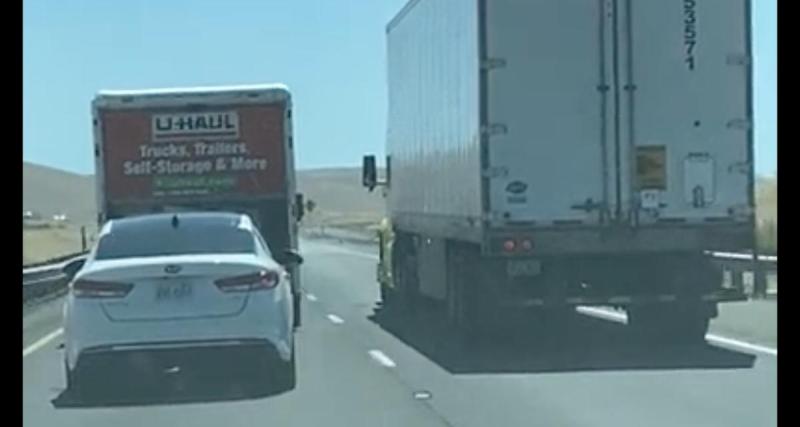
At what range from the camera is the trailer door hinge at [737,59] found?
19328mm

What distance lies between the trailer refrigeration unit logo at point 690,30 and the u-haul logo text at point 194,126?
7.76 m

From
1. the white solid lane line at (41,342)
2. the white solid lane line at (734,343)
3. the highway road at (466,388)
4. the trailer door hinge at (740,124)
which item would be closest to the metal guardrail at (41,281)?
the white solid lane line at (41,342)

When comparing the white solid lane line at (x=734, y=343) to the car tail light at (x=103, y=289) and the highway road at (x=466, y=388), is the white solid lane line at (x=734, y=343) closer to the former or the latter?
the highway road at (x=466, y=388)

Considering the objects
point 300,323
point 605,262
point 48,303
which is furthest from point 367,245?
point 605,262

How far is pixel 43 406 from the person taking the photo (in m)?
16.1

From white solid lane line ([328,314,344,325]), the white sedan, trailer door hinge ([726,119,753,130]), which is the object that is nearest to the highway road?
the white sedan

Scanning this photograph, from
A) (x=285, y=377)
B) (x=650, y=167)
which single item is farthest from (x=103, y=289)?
(x=650, y=167)

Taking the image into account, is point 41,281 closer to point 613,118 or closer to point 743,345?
point 743,345

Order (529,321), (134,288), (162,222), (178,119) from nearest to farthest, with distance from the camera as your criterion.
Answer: (134,288) < (162,222) < (529,321) < (178,119)

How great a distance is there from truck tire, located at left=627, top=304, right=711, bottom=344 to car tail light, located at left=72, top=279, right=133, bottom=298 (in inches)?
288

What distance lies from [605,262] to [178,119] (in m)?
7.46

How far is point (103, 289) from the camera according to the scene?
1602 centimetres

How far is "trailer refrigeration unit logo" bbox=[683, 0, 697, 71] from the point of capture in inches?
760
